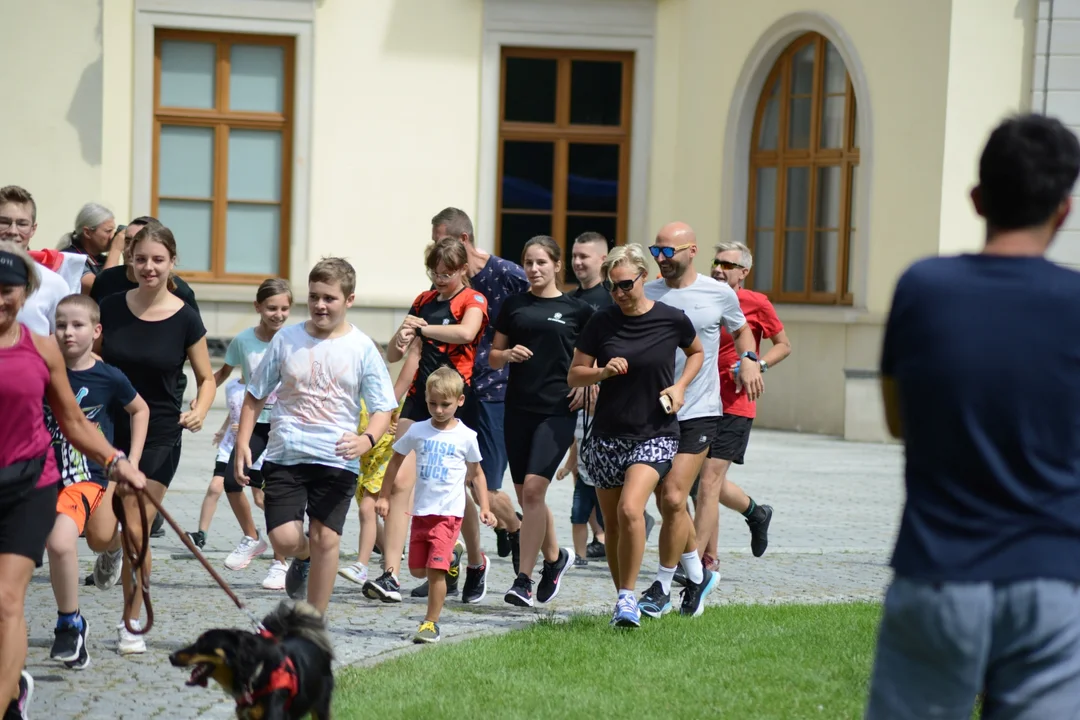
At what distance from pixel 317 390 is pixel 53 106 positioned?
42.8 ft

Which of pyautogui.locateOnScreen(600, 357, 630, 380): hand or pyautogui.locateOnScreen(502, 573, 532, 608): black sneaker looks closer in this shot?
pyautogui.locateOnScreen(600, 357, 630, 380): hand

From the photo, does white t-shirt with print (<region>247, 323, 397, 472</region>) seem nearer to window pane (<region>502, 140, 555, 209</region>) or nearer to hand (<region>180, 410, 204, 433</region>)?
hand (<region>180, 410, 204, 433</region>)

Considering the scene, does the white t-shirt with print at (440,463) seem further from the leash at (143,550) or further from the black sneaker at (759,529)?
the black sneaker at (759,529)

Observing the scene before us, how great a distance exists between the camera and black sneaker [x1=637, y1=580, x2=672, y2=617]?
24.4 feet

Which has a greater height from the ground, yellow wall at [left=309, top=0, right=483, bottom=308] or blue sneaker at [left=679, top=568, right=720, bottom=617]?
yellow wall at [left=309, top=0, right=483, bottom=308]

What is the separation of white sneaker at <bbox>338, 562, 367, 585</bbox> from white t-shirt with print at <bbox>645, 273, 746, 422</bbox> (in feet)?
6.31

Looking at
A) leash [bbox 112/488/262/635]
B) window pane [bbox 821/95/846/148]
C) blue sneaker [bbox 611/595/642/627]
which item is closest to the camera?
leash [bbox 112/488/262/635]

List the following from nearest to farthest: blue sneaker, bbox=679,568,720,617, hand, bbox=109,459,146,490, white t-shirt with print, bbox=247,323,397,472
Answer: hand, bbox=109,459,146,490
white t-shirt with print, bbox=247,323,397,472
blue sneaker, bbox=679,568,720,617

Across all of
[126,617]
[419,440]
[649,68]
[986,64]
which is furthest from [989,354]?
[649,68]

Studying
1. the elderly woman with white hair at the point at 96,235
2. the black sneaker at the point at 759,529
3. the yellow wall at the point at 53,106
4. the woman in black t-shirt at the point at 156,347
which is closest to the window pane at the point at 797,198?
the yellow wall at the point at 53,106

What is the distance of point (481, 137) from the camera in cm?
1967

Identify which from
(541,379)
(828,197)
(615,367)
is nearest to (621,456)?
(615,367)

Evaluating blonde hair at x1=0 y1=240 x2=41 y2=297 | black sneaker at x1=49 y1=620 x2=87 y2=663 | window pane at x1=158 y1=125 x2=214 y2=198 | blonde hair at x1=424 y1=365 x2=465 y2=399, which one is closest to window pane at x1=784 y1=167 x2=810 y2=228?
window pane at x1=158 y1=125 x2=214 y2=198

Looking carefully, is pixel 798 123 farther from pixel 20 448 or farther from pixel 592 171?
pixel 20 448
